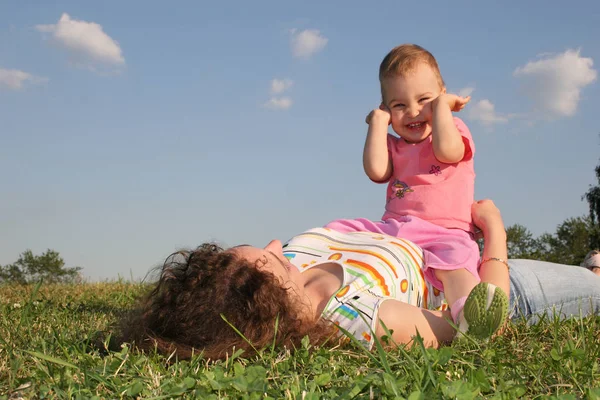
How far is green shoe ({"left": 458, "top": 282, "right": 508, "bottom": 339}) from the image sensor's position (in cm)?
353

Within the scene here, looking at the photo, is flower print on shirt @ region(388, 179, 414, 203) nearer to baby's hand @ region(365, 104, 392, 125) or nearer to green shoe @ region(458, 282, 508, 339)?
baby's hand @ region(365, 104, 392, 125)

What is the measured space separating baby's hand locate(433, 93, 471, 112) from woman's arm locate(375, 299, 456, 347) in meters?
1.95

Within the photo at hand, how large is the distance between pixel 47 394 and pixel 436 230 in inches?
123

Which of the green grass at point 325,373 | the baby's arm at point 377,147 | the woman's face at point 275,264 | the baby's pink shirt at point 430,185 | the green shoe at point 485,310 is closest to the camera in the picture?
the green grass at point 325,373

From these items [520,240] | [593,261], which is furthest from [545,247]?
[593,261]

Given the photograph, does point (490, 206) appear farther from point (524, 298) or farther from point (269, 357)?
point (269, 357)

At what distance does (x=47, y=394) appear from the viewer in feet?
9.23

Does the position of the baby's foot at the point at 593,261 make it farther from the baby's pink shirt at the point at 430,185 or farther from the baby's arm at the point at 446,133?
the baby's arm at the point at 446,133

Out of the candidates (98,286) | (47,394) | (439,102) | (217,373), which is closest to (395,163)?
(439,102)

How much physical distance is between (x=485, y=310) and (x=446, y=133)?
71.2 inches

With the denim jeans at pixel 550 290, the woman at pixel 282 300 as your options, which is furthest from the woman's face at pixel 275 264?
the denim jeans at pixel 550 290

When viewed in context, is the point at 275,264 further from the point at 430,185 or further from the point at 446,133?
the point at 446,133

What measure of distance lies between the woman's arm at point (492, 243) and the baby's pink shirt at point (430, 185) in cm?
10

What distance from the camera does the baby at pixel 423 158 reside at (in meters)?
4.88
